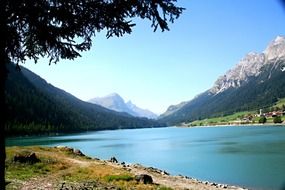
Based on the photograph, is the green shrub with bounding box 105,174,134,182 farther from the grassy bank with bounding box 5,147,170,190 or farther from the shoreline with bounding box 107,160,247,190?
the shoreline with bounding box 107,160,247,190

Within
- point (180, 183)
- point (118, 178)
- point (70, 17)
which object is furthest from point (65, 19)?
point (180, 183)

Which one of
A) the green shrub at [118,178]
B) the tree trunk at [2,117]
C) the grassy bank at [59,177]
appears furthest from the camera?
the green shrub at [118,178]

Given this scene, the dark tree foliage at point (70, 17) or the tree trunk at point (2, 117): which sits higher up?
the dark tree foliage at point (70, 17)

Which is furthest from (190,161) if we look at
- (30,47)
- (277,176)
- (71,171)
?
(30,47)

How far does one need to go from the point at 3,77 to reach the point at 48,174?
91.6 ft

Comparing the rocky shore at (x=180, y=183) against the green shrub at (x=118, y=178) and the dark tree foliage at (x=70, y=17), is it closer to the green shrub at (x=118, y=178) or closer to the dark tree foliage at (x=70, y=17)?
the green shrub at (x=118, y=178)

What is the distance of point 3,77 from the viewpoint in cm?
990

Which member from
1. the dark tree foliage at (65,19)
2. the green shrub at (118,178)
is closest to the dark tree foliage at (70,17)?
the dark tree foliage at (65,19)

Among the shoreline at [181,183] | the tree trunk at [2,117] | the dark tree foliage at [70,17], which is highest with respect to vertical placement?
the dark tree foliage at [70,17]

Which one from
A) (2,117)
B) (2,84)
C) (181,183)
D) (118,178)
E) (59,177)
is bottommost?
(181,183)

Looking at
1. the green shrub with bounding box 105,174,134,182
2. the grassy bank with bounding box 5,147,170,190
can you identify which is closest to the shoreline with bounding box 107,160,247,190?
the green shrub with bounding box 105,174,134,182

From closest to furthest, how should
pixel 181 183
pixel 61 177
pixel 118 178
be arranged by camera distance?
pixel 118 178
pixel 61 177
pixel 181 183

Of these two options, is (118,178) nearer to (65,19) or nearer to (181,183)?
(181,183)

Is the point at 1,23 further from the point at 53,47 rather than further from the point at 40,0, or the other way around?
the point at 53,47
